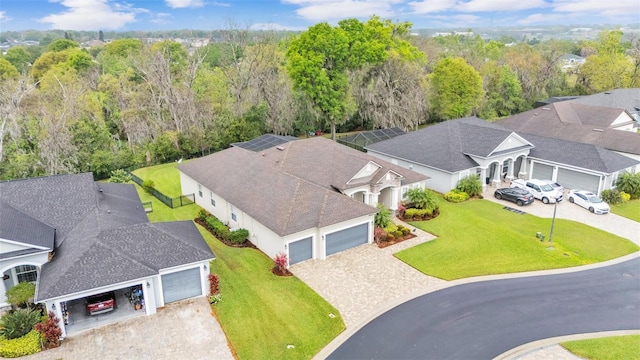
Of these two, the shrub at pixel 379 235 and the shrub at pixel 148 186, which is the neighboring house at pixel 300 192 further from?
the shrub at pixel 148 186

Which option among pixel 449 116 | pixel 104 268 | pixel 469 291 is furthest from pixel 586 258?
pixel 449 116

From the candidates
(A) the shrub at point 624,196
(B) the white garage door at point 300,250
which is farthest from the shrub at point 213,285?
(A) the shrub at point 624,196

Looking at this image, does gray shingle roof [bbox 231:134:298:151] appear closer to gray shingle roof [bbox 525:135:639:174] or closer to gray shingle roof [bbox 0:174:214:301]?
gray shingle roof [bbox 0:174:214:301]

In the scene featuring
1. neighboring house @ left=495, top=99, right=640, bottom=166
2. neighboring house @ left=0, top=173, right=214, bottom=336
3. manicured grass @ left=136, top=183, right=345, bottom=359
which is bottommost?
manicured grass @ left=136, top=183, right=345, bottom=359

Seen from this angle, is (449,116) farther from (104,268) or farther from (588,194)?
(104,268)

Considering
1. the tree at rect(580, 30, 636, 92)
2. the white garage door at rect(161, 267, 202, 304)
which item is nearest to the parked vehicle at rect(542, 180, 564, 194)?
the white garage door at rect(161, 267, 202, 304)

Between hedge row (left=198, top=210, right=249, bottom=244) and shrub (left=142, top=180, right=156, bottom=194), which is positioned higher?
shrub (left=142, top=180, right=156, bottom=194)

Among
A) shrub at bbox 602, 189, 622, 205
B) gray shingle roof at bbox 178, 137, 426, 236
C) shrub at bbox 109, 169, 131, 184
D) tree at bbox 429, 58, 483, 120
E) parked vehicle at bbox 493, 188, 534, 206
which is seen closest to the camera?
gray shingle roof at bbox 178, 137, 426, 236
